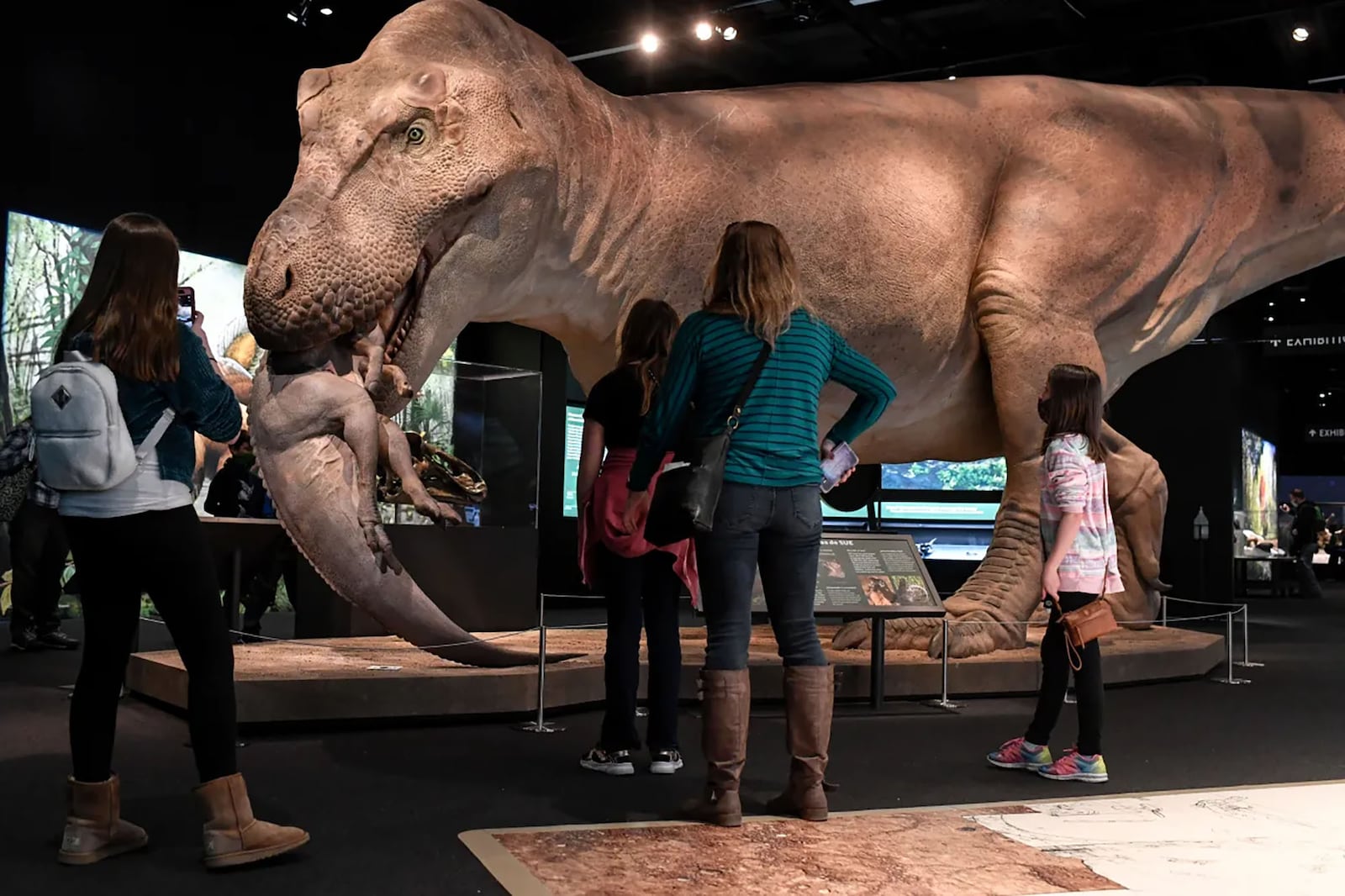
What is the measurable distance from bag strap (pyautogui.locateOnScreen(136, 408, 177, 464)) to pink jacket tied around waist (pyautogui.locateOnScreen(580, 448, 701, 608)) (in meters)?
1.33

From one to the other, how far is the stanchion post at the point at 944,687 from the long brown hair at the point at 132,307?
337cm

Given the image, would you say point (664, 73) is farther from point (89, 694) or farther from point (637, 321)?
point (89, 694)

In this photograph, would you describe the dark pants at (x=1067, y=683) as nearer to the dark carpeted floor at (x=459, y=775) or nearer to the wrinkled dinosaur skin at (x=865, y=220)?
the dark carpeted floor at (x=459, y=775)

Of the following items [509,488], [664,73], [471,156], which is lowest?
[509,488]

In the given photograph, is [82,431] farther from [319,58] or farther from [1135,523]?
[319,58]

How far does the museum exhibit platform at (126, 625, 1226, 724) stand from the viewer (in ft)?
13.8

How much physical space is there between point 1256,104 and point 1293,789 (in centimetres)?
356

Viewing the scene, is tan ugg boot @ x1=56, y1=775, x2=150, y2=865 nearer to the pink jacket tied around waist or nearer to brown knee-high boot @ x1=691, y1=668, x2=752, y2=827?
brown knee-high boot @ x1=691, y1=668, x2=752, y2=827

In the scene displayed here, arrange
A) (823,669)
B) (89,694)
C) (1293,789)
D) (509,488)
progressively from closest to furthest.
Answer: (89,694), (823,669), (1293,789), (509,488)

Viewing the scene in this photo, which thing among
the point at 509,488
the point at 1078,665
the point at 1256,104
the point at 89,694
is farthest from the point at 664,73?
the point at 89,694

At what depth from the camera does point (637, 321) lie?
376cm

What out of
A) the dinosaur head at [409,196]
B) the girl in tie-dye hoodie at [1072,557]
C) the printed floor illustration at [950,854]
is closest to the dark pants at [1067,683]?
the girl in tie-dye hoodie at [1072,557]

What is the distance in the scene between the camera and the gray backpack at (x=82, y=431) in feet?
8.41

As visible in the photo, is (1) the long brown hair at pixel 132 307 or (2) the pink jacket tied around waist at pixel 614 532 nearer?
(1) the long brown hair at pixel 132 307
